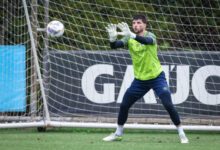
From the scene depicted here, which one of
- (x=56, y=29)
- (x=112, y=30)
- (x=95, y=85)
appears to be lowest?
(x=95, y=85)

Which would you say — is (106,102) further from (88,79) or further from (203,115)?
(203,115)

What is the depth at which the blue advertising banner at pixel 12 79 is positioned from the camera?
28.0 ft

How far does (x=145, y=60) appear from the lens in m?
6.40

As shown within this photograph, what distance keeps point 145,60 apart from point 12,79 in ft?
10.7

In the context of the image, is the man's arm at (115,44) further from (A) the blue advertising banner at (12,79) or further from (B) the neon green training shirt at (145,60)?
(A) the blue advertising banner at (12,79)

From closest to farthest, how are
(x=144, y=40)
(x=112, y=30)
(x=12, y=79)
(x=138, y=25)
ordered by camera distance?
(x=144, y=40), (x=112, y=30), (x=138, y=25), (x=12, y=79)

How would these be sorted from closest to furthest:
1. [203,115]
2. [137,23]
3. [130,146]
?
[130,146] → [137,23] → [203,115]

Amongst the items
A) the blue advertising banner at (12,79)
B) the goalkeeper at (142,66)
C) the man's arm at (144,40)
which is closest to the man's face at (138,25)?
the goalkeeper at (142,66)

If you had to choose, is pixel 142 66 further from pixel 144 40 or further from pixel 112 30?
pixel 112 30

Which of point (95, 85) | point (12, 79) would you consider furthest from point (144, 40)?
point (12, 79)

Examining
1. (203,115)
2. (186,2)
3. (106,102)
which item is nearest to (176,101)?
(203,115)

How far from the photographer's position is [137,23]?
6379mm

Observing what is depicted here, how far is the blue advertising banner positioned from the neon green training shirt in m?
2.90

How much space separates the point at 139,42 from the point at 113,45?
0.47 meters
